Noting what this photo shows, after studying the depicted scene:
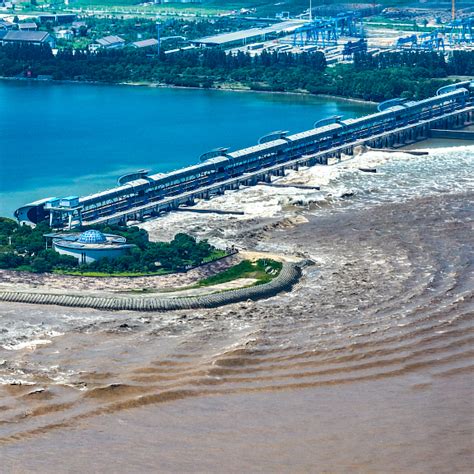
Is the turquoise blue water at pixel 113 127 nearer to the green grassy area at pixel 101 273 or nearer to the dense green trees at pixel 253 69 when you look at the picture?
the dense green trees at pixel 253 69

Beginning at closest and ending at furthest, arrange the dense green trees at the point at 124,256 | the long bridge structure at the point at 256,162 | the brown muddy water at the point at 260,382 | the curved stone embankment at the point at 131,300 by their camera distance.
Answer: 1. the brown muddy water at the point at 260,382
2. the curved stone embankment at the point at 131,300
3. the dense green trees at the point at 124,256
4. the long bridge structure at the point at 256,162

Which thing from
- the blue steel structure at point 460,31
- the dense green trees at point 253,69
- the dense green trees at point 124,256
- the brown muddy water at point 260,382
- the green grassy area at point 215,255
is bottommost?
the brown muddy water at point 260,382

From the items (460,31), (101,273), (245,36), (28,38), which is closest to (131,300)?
(101,273)

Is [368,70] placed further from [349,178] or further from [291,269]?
[291,269]

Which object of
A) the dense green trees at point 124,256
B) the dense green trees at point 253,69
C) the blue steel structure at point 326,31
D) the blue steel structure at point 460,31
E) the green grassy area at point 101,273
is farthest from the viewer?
the blue steel structure at point 326,31

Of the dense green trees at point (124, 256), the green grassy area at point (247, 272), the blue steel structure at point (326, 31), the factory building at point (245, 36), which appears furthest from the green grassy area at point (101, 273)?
the blue steel structure at point (326, 31)

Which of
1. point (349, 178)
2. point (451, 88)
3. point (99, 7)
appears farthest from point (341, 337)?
point (99, 7)

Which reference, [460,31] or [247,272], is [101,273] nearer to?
[247,272]
